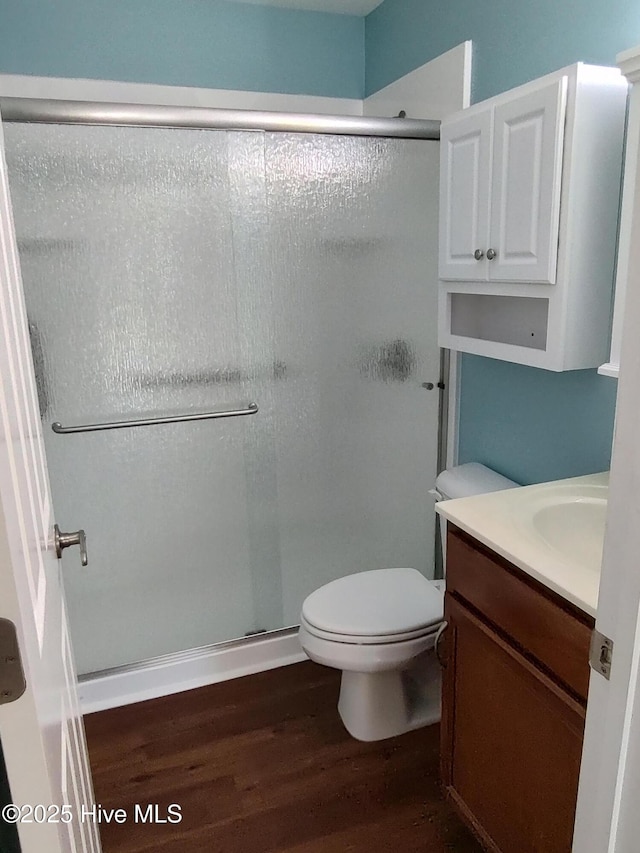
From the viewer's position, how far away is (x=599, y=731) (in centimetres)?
81

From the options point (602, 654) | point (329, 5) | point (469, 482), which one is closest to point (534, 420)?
point (469, 482)

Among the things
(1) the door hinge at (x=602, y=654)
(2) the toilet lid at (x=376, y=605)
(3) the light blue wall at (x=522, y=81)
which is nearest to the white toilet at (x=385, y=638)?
(2) the toilet lid at (x=376, y=605)

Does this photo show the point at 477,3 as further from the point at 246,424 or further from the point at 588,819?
the point at 588,819

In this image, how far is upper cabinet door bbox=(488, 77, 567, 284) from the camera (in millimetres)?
1461

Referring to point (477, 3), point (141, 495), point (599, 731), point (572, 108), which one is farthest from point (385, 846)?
point (477, 3)

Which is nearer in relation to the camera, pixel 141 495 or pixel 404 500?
pixel 141 495

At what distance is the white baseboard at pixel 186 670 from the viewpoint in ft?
6.94

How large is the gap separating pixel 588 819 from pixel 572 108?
133 centimetres

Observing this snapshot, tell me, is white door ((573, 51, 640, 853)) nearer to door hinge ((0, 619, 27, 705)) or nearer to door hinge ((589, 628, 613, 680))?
door hinge ((589, 628, 613, 680))

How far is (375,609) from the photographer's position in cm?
186

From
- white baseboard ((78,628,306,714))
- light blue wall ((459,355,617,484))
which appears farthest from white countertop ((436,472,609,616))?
white baseboard ((78,628,306,714))

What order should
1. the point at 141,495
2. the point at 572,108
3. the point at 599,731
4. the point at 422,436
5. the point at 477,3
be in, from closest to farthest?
1. the point at 599,731
2. the point at 572,108
3. the point at 477,3
4. the point at 141,495
5. the point at 422,436

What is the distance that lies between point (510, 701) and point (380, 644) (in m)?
0.52

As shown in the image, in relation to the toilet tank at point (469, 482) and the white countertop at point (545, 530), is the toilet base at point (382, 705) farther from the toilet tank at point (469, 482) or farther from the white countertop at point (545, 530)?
the white countertop at point (545, 530)
